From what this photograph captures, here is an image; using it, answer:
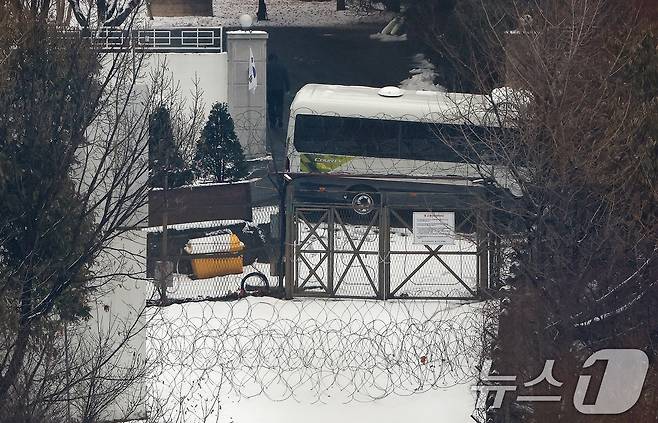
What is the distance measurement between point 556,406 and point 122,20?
5.83 metres

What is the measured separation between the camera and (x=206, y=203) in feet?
51.8

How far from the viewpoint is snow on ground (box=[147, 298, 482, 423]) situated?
10.1 m

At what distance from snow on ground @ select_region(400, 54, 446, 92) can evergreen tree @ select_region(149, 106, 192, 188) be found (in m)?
10.5

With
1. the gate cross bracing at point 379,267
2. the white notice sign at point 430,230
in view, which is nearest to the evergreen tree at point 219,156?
the gate cross bracing at point 379,267

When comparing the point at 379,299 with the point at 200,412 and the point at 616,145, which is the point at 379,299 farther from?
the point at 616,145

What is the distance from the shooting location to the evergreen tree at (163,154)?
1001cm

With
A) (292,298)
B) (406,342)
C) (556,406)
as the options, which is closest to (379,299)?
(292,298)

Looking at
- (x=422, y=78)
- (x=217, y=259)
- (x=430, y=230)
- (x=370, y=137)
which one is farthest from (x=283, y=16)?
(x=430, y=230)

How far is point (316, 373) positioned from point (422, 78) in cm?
1849

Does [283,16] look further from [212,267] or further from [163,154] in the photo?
[163,154]

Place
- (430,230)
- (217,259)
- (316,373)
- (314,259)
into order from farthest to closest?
(314,259), (217,259), (430,230), (316,373)

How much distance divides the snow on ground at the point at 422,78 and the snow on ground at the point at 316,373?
15.7m

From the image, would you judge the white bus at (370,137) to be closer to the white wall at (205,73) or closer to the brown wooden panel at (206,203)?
the white wall at (205,73)

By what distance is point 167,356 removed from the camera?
10688 millimetres
